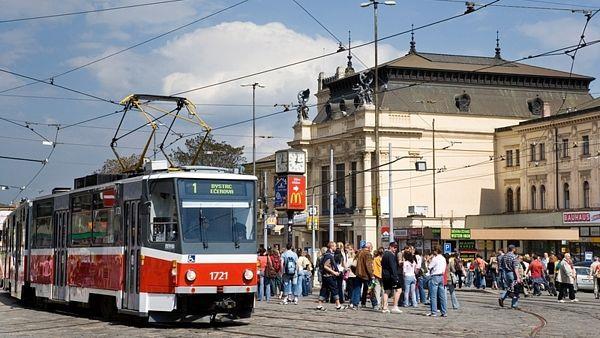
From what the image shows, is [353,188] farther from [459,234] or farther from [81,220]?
[81,220]

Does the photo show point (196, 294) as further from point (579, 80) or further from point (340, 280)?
point (579, 80)

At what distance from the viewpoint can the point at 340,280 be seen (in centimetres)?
2709

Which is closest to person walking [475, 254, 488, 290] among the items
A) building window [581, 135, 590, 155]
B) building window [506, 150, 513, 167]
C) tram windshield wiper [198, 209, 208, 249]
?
tram windshield wiper [198, 209, 208, 249]

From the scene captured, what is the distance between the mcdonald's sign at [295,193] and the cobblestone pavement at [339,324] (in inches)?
488

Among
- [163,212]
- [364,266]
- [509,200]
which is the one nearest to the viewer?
[163,212]

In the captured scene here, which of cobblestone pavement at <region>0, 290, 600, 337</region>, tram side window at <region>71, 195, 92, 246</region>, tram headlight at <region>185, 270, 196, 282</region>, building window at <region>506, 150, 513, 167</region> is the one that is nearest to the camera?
cobblestone pavement at <region>0, 290, 600, 337</region>

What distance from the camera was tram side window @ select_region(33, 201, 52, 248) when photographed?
26959 mm

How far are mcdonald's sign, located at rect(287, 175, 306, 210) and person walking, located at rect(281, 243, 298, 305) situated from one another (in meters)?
9.80

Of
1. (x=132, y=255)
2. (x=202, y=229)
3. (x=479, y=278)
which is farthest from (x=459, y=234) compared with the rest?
(x=202, y=229)

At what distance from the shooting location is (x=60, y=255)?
25.6m

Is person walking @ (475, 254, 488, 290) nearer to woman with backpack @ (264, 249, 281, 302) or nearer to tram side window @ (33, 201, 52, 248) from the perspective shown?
woman with backpack @ (264, 249, 281, 302)

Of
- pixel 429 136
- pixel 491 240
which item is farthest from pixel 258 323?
pixel 429 136

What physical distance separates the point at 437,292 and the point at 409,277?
374 cm

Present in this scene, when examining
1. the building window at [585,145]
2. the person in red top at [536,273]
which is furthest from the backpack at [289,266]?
the building window at [585,145]
